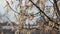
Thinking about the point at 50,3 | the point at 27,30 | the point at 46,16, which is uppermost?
the point at 50,3

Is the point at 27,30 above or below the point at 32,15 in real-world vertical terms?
below

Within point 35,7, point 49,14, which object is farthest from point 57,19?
point 35,7

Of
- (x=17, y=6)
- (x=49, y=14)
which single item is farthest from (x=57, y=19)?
(x=17, y=6)

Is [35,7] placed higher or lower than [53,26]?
higher

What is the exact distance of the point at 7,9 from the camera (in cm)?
139

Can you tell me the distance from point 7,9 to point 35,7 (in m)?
0.23

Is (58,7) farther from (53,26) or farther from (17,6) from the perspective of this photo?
(17,6)

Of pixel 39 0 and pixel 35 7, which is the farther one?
pixel 35 7

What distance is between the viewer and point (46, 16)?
140 centimetres

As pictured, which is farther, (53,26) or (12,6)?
(12,6)

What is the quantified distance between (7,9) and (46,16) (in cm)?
32

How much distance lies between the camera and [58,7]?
4.67ft

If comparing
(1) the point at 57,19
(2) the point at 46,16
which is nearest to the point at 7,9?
(2) the point at 46,16

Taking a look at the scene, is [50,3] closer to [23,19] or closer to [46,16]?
[46,16]
